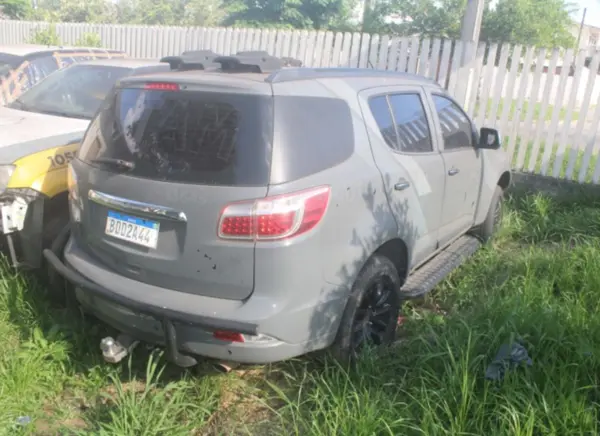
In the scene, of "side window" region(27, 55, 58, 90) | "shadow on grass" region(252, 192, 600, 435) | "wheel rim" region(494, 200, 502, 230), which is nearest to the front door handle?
"shadow on grass" region(252, 192, 600, 435)

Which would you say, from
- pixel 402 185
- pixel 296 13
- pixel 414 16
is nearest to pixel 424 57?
pixel 402 185

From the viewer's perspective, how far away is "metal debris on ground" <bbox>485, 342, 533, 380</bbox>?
8.67 ft

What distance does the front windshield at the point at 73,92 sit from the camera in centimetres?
487

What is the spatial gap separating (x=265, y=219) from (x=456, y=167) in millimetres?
2107

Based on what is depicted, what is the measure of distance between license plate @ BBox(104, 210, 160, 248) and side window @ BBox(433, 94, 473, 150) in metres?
2.25

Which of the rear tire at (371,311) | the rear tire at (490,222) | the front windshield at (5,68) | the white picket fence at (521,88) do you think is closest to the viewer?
the rear tire at (371,311)

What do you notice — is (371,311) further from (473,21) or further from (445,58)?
(473,21)

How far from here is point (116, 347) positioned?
279cm

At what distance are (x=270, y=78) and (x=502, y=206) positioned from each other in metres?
3.69

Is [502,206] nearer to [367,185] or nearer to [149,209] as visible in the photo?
[367,185]

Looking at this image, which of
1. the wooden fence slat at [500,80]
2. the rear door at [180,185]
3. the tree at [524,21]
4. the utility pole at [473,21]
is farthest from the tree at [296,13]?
the rear door at [180,185]

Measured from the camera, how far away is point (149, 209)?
2.56 metres

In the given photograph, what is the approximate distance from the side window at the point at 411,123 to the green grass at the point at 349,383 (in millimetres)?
1084

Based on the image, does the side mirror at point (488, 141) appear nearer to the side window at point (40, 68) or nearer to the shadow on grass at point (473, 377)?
the shadow on grass at point (473, 377)
